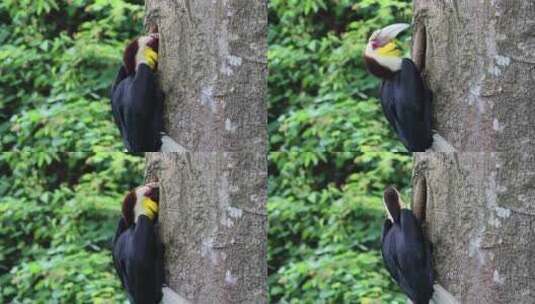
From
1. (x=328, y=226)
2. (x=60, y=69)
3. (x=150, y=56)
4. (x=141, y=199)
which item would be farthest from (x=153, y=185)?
(x=60, y=69)

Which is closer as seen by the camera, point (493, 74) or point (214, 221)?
point (493, 74)

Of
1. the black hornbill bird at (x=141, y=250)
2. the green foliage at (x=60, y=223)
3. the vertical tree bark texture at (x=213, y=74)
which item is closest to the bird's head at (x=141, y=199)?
the black hornbill bird at (x=141, y=250)

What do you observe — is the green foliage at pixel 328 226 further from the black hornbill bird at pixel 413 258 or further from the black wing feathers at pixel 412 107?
the black wing feathers at pixel 412 107

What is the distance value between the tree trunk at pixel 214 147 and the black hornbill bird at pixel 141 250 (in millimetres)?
28

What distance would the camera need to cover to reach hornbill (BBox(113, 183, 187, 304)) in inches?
76.5

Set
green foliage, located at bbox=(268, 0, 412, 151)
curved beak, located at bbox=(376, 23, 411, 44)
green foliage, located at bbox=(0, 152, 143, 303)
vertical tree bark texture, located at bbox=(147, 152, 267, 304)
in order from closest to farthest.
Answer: vertical tree bark texture, located at bbox=(147, 152, 267, 304) < curved beak, located at bbox=(376, 23, 411, 44) < green foliage, located at bbox=(268, 0, 412, 151) < green foliage, located at bbox=(0, 152, 143, 303)

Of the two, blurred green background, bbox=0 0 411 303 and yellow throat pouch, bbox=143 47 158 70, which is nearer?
yellow throat pouch, bbox=143 47 158 70

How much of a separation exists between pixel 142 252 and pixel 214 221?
0.49 feet

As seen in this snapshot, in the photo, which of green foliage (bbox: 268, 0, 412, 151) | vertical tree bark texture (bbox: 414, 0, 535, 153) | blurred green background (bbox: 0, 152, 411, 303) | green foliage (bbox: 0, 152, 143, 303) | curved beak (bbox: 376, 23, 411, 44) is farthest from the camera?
green foliage (bbox: 0, 152, 143, 303)

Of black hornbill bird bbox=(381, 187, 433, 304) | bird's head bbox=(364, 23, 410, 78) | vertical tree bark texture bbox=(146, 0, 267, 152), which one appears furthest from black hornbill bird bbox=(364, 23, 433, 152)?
vertical tree bark texture bbox=(146, 0, 267, 152)

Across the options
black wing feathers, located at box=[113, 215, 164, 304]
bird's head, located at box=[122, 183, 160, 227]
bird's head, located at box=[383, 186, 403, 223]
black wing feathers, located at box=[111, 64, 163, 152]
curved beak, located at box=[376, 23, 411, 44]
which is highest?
curved beak, located at box=[376, 23, 411, 44]

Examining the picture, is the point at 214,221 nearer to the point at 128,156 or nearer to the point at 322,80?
the point at 322,80

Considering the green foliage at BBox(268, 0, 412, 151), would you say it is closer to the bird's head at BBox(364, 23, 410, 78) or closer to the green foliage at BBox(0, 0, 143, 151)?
the green foliage at BBox(0, 0, 143, 151)

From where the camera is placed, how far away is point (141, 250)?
6.34ft
